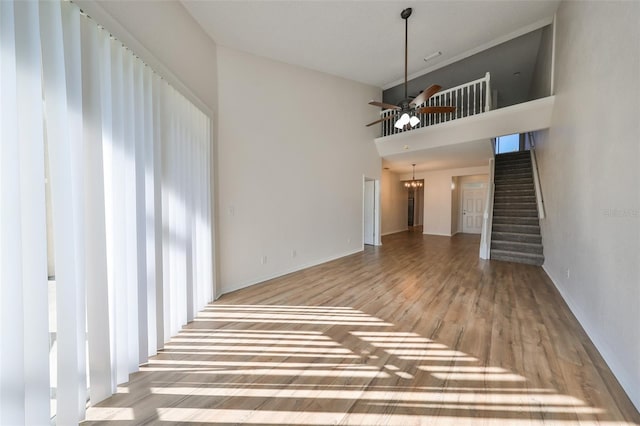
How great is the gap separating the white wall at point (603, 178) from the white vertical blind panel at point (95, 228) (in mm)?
3552

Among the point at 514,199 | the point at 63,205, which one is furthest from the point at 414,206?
the point at 63,205

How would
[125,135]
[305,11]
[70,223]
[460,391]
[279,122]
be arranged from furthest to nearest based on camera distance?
[279,122] → [305,11] → [125,135] → [460,391] → [70,223]

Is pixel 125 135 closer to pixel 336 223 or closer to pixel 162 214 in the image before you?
pixel 162 214

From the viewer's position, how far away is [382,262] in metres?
5.30

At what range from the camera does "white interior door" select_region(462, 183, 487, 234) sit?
31.1ft

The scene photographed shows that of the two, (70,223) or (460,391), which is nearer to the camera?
(70,223)

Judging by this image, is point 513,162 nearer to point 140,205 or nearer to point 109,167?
point 140,205

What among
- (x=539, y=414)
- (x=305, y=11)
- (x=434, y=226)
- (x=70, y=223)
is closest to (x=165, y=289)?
(x=70, y=223)

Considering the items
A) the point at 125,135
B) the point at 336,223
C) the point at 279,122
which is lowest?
the point at 336,223

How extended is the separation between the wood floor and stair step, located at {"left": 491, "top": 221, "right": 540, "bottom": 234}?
2.45 metres

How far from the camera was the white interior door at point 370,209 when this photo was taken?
23.7 feet

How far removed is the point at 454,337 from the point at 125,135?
339 centimetres

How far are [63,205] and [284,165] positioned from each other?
3261 mm

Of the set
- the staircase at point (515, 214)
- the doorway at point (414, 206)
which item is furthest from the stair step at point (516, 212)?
the doorway at point (414, 206)
